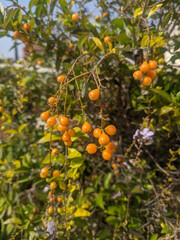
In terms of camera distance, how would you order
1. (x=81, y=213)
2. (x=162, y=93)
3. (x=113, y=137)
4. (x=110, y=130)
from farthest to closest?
(x=113, y=137)
(x=81, y=213)
(x=162, y=93)
(x=110, y=130)

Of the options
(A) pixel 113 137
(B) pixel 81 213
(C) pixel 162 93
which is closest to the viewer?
(C) pixel 162 93

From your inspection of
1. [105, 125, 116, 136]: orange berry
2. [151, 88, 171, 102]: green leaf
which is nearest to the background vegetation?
[151, 88, 171, 102]: green leaf

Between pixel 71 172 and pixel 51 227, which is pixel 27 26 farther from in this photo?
pixel 51 227

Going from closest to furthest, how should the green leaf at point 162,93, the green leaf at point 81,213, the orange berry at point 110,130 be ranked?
1. the orange berry at point 110,130
2. the green leaf at point 162,93
3. the green leaf at point 81,213

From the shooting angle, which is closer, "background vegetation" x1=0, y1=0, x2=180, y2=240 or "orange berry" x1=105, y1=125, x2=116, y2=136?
"orange berry" x1=105, y1=125, x2=116, y2=136

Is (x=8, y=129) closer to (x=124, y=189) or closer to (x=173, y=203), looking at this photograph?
(x=124, y=189)

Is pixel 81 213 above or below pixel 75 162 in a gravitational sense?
below

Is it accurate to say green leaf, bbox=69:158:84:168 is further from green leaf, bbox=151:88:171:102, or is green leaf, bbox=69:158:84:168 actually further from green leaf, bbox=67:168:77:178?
green leaf, bbox=151:88:171:102

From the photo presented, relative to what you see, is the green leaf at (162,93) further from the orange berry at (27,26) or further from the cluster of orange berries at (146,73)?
the orange berry at (27,26)

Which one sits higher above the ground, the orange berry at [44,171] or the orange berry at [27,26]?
the orange berry at [27,26]

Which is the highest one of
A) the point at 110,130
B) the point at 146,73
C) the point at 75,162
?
the point at 146,73

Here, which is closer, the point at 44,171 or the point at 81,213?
the point at 44,171

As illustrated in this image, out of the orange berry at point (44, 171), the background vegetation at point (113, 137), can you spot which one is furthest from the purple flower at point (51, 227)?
the orange berry at point (44, 171)

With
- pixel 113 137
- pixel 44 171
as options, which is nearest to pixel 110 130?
pixel 44 171
